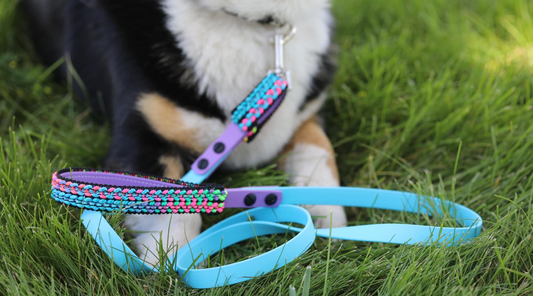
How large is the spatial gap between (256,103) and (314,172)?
42cm

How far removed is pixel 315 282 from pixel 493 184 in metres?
0.93

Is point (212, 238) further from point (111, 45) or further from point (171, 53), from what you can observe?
point (111, 45)

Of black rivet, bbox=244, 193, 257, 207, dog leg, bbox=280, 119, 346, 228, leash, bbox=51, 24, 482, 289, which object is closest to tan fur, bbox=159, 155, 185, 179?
leash, bbox=51, 24, 482, 289

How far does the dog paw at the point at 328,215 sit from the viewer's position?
168 centimetres

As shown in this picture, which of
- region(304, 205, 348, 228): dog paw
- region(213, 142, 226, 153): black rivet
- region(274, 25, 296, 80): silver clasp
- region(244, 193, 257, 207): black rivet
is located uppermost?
region(274, 25, 296, 80): silver clasp

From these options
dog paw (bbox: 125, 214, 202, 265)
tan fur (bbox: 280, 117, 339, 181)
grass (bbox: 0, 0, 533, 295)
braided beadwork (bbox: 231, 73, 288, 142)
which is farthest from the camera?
tan fur (bbox: 280, 117, 339, 181)

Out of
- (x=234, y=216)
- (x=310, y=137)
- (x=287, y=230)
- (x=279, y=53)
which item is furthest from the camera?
(x=310, y=137)

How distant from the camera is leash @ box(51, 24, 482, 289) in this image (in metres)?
1.30

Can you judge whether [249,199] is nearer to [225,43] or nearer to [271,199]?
[271,199]

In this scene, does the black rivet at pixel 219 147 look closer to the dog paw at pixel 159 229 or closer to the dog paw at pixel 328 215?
the dog paw at pixel 159 229

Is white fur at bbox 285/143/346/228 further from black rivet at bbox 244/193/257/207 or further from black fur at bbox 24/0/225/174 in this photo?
black fur at bbox 24/0/225/174

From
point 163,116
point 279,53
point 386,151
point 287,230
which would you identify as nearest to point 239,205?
point 287,230

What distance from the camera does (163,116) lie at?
65.6 inches

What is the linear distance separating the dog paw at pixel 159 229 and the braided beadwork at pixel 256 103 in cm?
36
